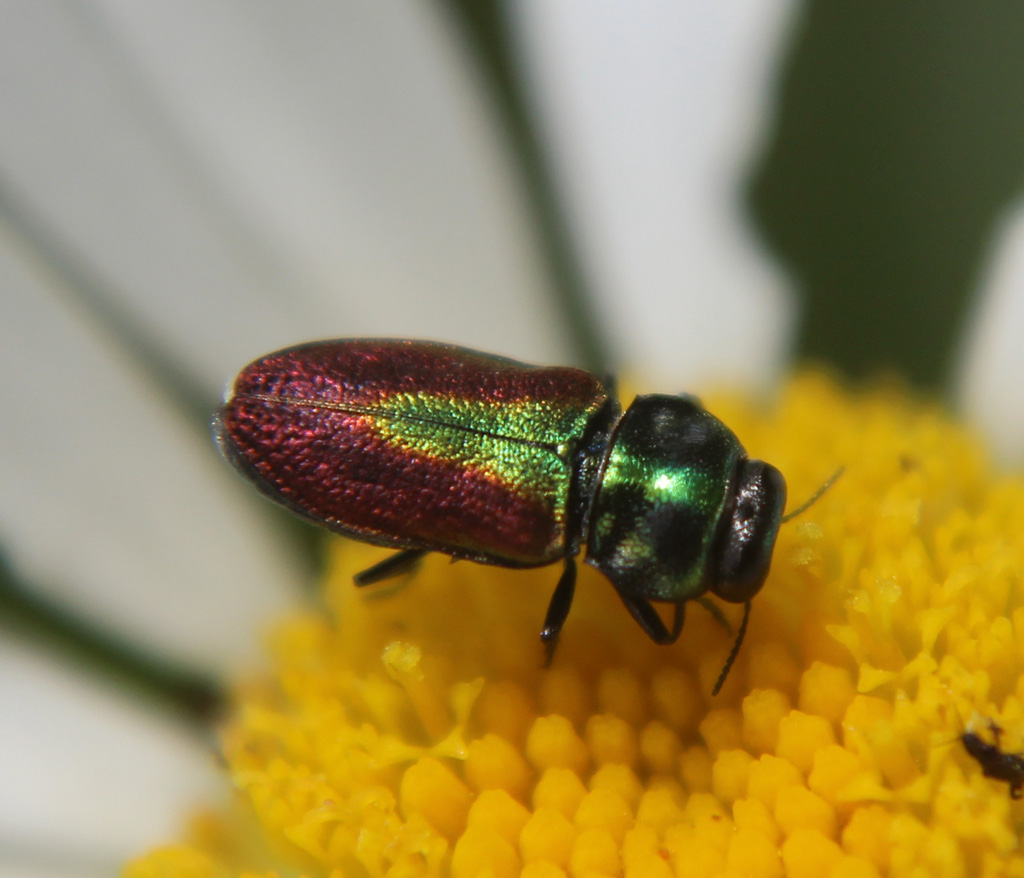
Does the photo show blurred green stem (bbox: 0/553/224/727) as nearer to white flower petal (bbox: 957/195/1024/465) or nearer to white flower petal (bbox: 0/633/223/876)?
white flower petal (bbox: 0/633/223/876)

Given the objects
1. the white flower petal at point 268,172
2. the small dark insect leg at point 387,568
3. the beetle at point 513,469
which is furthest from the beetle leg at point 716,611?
the white flower petal at point 268,172

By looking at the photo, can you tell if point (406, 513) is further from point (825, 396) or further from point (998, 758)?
point (825, 396)

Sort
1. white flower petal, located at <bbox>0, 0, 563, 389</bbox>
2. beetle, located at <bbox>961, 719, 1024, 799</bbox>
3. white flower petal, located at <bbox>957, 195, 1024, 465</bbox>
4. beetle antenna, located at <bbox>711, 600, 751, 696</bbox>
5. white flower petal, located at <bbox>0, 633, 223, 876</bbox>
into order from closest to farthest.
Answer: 1. beetle, located at <bbox>961, 719, 1024, 799</bbox>
2. beetle antenna, located at <bbox>711, 600, 751, 696</bbox>
3. white flower petal, located at <bbox>0, 633, 223, 876</bbox>
4. white flower petal, located at <bbox>0, 0, 563, 389</bbox>
5. white flower petal, located at <bbox>957, 195, 1024, 465</bbox>

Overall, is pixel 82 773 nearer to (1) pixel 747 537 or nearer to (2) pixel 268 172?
(2) pixel 268 172

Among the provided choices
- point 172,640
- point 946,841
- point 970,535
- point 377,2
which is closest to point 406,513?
point 946,841

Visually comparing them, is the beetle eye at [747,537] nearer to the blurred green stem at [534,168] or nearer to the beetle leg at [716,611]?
the beetle leg at [716,611]

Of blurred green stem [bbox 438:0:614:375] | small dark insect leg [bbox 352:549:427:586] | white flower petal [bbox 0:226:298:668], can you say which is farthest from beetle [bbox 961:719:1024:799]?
white flower petal [bbox 0:226:298:668]
